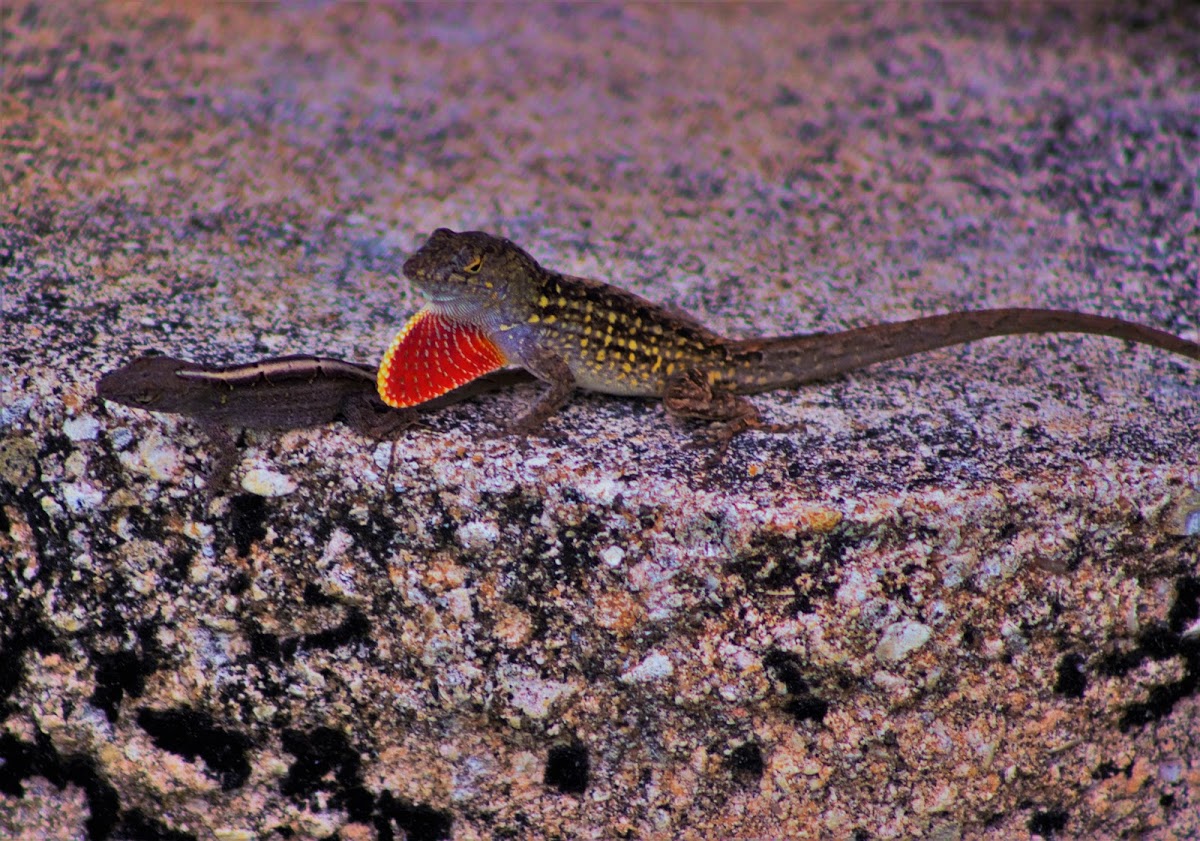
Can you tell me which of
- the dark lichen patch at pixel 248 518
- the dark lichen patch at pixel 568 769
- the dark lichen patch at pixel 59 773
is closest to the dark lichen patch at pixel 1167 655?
the dark lichen patch at pixel 568 769

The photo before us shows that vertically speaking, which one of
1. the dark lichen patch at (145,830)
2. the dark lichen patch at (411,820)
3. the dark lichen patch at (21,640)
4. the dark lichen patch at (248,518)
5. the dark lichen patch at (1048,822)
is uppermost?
the dark lichen patch at (248,518)

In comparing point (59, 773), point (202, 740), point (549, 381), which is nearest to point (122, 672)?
point (202, 740)

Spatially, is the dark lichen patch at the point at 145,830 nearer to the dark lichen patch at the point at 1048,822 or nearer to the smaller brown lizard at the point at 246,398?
the smaller brown lizard at the point at 246,398

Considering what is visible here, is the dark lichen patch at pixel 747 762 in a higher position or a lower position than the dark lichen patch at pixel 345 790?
higher

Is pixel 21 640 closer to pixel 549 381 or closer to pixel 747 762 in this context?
pixel 549 381

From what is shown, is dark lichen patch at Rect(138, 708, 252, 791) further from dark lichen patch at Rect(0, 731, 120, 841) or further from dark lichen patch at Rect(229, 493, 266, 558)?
dark lichen patch at Rect(229, 493, 266, 558)

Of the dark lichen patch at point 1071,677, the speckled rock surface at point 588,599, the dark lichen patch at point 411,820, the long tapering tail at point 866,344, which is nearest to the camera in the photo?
the speckled rock surface at point 588,599
